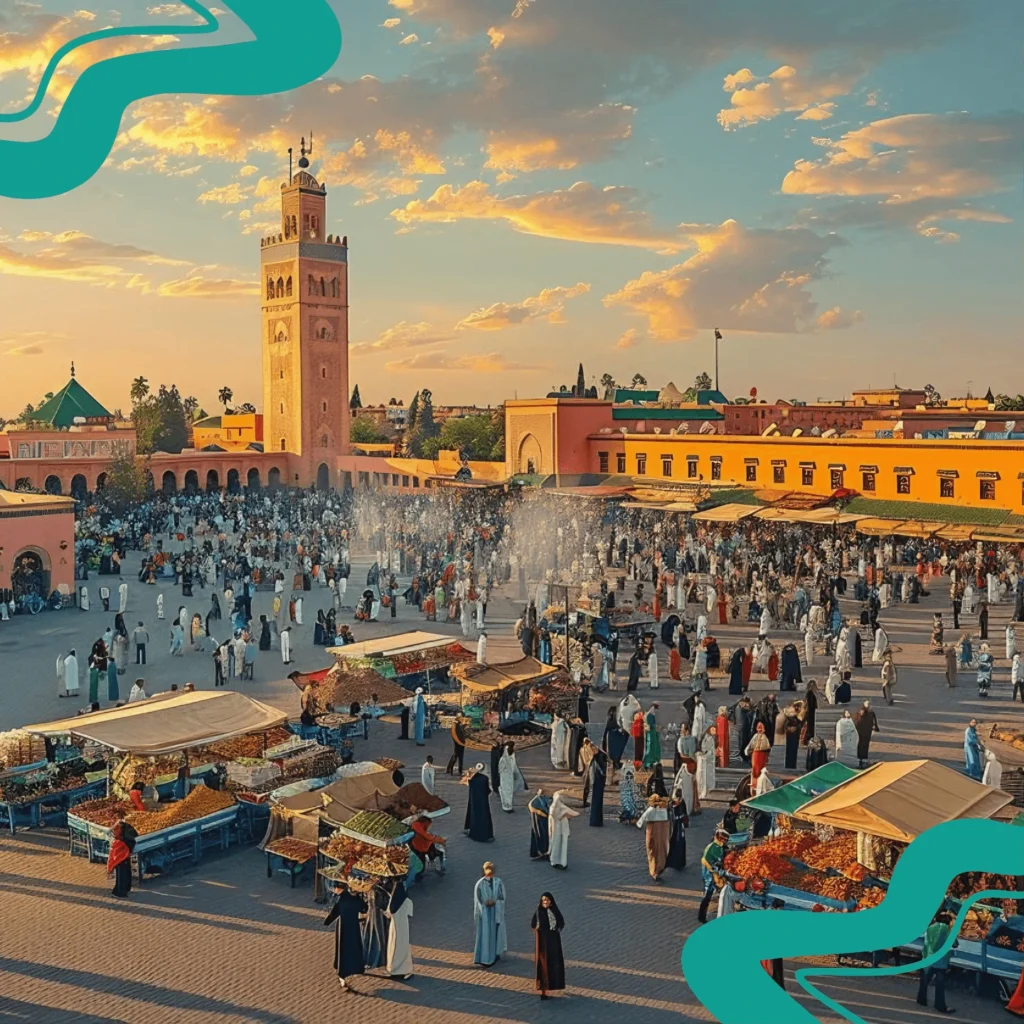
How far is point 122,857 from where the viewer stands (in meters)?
9.67

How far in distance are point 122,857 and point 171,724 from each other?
1922mm

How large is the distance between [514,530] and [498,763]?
2106cm

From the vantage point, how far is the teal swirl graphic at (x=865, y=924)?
7.96 meters

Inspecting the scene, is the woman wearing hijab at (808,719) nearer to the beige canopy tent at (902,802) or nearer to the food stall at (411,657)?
the beige canopy tent at (902,802)

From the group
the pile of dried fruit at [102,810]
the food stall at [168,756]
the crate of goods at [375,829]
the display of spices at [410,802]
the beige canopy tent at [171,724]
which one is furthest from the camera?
the beige canopy tent at [171,724]

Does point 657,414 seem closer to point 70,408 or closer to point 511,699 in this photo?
point 511,699

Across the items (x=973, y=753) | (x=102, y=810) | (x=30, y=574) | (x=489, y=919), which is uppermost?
(x=30, y=574)

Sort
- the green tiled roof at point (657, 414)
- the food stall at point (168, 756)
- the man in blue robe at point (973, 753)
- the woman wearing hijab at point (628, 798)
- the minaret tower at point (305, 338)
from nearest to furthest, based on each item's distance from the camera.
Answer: the food stall at point (168, 756) → the woman wearing hijab at point (628, 798) → the man in blue robe at point (973, 753) → the green tiled roof at point (657, 414) → the minaret tower at point (305, 338)

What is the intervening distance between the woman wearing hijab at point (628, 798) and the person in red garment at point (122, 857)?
15.6 feet

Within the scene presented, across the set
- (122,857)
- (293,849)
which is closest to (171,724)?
(122,857)

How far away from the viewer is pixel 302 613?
23.2 metres

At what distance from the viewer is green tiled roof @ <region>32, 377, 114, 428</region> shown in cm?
6656

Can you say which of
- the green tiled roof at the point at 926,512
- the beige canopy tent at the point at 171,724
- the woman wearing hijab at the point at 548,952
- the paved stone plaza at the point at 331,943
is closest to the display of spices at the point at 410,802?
the paved stone plaza at the point at 331,943

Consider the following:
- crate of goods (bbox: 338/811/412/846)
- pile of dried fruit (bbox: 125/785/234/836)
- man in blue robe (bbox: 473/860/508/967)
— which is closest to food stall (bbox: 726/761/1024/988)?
man in blue robe (bbox: 473/860/508/967)
